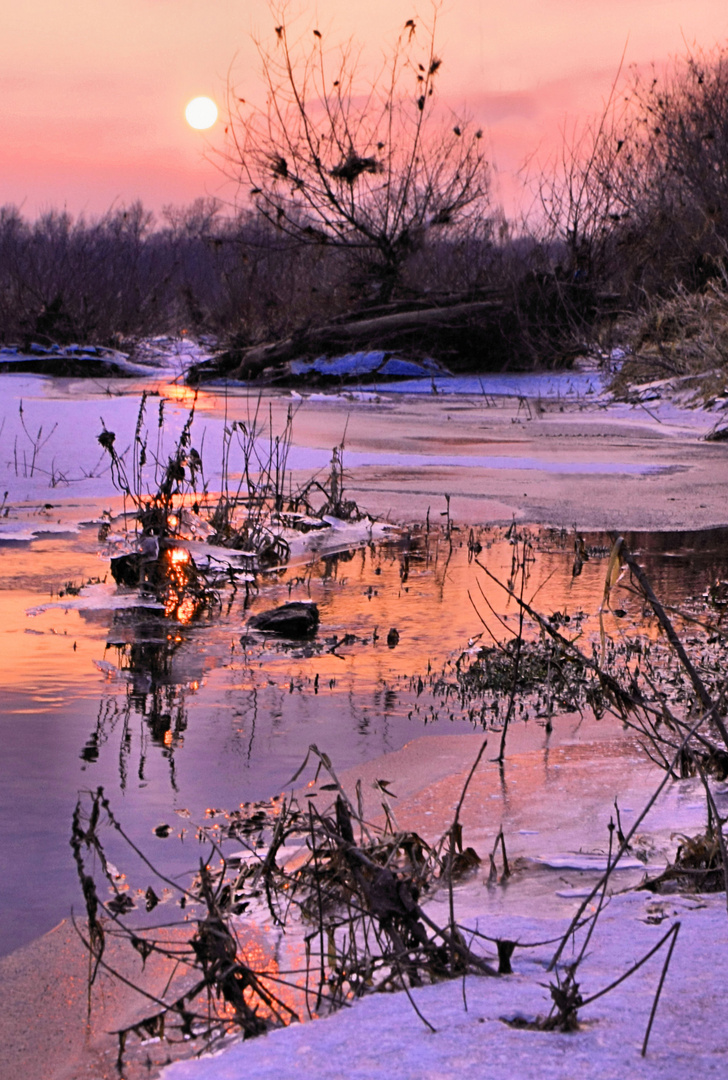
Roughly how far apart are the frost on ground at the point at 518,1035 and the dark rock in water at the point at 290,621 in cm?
285

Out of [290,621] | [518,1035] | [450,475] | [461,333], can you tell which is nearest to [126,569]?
[290,621]

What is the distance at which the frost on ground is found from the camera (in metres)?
1.44

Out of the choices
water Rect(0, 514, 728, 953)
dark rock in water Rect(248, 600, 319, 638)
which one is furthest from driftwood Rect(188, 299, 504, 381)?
dark rock in water Rect(248, 600, 319, 638)

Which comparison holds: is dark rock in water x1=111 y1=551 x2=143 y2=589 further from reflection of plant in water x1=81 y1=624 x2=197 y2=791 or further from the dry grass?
the dry grass

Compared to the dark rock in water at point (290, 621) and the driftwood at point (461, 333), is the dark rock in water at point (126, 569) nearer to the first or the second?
the dark rock in water at point (290, 621)

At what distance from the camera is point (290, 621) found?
463 centimetres

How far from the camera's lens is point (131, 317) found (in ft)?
95.7

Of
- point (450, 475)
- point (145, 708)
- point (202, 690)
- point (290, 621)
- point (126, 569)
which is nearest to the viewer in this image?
point (145, 708)

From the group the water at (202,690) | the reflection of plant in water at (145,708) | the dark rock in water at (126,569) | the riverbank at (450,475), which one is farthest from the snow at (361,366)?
the reflection of plant in water at (145,708)

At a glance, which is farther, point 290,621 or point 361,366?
point 361,366

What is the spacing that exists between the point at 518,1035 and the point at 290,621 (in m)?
3.16

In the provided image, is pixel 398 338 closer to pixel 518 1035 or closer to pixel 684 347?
pixel 684 347

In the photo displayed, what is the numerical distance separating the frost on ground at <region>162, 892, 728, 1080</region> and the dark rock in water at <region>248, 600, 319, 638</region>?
2.85 m

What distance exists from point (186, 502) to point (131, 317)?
22628mm
